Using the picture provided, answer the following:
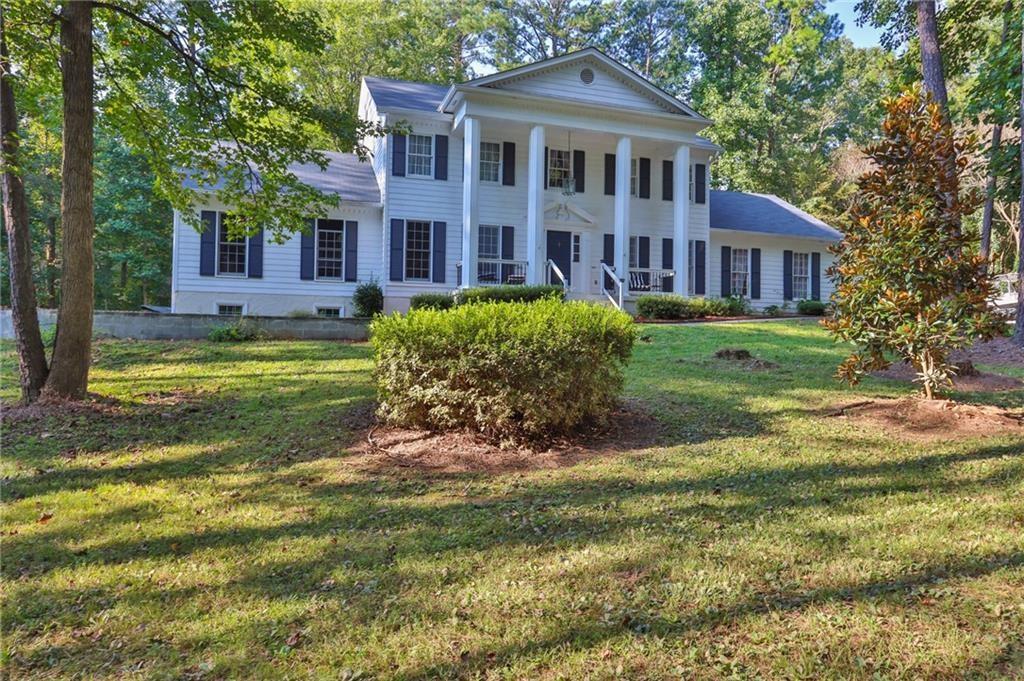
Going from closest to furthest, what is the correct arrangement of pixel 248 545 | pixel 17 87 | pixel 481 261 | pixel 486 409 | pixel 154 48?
pixel 248 545 < pixel 486 409 < pixel 17 87 < pixel 154 48 < pixel 481 261

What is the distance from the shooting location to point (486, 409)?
5.16m

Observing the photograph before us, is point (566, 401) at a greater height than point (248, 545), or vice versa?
point (566, 401)

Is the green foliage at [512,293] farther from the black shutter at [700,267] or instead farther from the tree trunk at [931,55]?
the tree trunk at [931,55]

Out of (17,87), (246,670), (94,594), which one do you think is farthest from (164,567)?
(17,87)

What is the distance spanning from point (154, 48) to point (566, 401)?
7.24 metres

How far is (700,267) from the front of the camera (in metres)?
19.6

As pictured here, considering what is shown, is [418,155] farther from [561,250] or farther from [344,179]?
[561,250]

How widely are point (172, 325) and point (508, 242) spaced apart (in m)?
9.53

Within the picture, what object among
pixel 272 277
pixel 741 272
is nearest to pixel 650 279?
pixel 741 272

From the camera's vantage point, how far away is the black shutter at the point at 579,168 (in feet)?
61.6

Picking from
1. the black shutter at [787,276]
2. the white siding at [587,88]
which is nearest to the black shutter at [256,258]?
the white siding at [587,88]

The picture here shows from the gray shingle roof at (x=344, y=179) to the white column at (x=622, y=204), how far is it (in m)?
6.92

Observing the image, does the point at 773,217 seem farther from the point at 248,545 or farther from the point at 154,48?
the point at 248,545

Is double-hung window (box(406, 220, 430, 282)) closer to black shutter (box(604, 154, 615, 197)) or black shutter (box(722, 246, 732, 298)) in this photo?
black shutter (box(604, 154, 615, 197))
